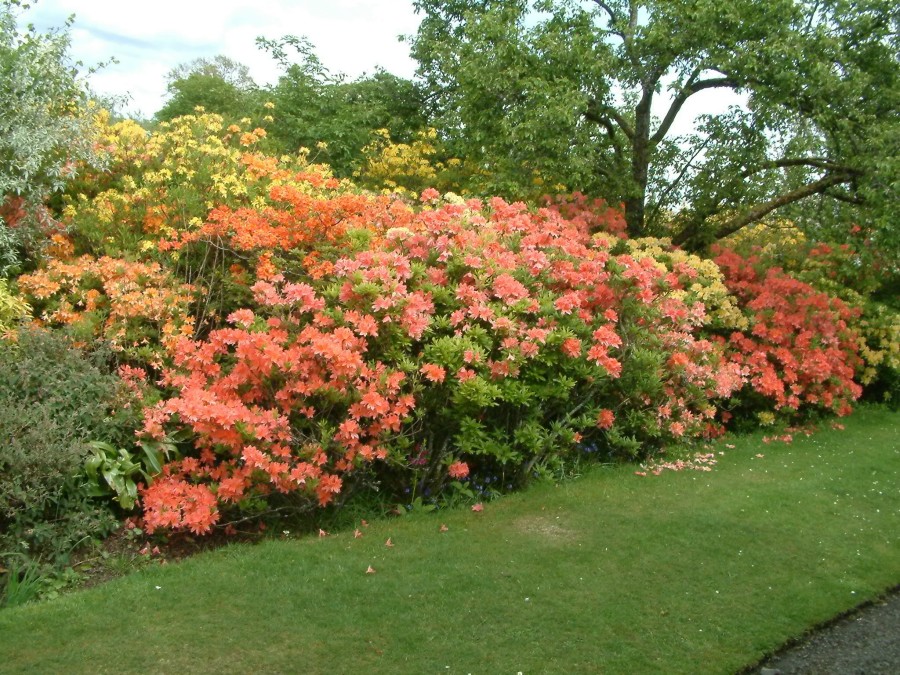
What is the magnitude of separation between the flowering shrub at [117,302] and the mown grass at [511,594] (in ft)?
6.13

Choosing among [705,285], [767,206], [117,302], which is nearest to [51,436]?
[117,302]

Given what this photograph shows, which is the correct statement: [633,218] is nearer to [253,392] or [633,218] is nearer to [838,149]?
[838,149]

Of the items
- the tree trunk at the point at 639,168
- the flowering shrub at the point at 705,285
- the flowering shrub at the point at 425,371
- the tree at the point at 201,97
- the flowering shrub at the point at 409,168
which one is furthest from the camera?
the tree at the point at 201,97

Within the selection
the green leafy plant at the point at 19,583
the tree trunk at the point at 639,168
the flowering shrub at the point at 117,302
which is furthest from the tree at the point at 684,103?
the green leafy plant at the point at 19,583

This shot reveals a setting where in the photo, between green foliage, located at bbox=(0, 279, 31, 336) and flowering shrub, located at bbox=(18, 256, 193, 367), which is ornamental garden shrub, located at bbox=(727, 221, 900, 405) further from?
green foliage, located at bbox=(0, 279, 31, 336)

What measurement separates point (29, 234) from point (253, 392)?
2.81 meters

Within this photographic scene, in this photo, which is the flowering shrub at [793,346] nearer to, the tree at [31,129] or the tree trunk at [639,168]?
the tree trunk at [639,168]

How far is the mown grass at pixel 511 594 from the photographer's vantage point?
3.73 meters

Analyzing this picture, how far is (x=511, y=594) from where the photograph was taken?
4273mm

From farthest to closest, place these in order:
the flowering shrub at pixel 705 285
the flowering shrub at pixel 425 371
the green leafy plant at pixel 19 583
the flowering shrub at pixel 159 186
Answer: the flowering shrub at pixel 705 285
the flowering shrub at pixel 159 186
the flowering shrub at pixel 425 371
the green leafy plant at pixel 19 583

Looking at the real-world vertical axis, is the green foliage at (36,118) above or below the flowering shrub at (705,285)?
above

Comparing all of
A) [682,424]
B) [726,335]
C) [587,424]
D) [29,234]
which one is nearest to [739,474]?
[682,424]

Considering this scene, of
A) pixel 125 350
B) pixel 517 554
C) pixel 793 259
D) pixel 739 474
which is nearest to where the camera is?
pixel 517 554

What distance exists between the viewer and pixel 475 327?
5.60 m
